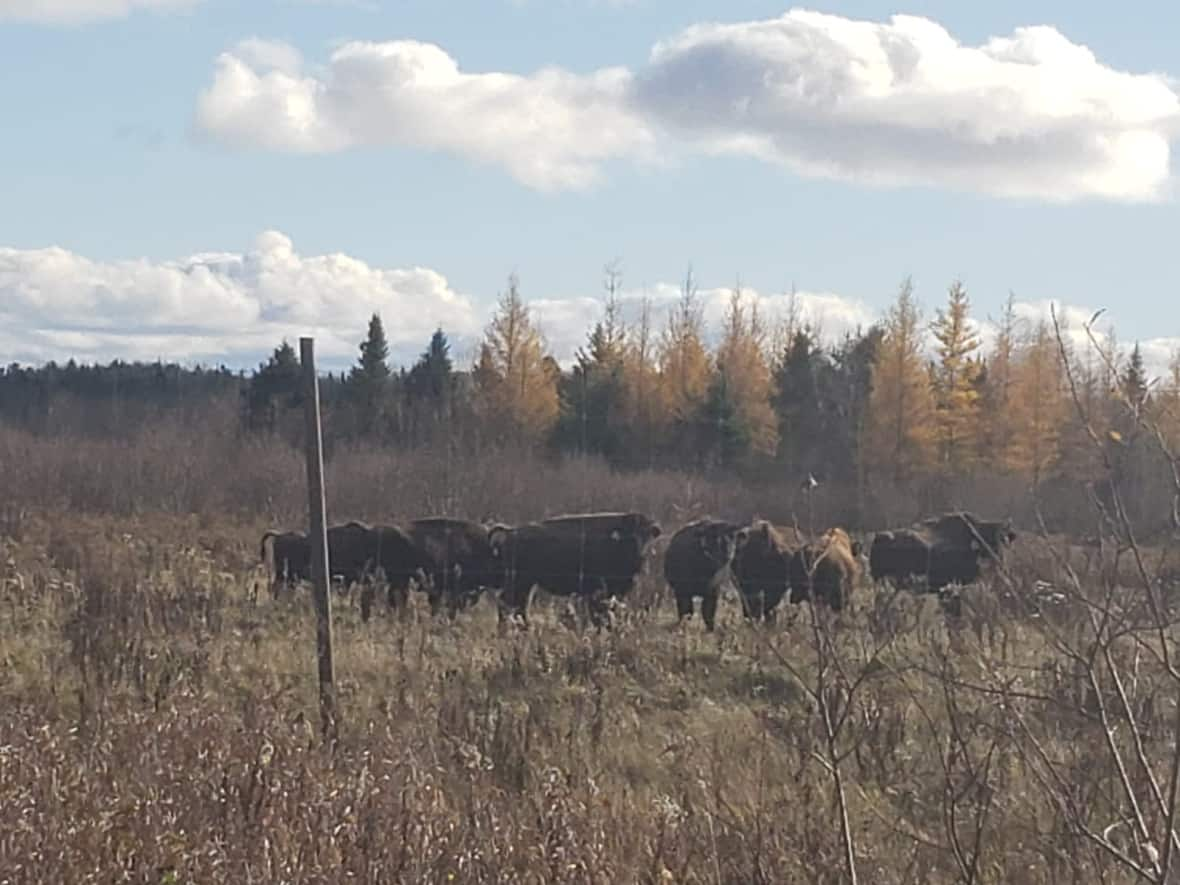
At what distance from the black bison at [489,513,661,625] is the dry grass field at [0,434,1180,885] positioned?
373 millimetres

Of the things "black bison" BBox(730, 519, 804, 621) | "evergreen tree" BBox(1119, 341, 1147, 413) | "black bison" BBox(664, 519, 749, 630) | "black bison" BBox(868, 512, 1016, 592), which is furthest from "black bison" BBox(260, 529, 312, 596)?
"evergreen tree" BBox(1119, 341, 1147, 413)

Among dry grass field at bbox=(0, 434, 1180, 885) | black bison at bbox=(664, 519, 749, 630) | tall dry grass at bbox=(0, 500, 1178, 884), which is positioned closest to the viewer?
dry grass field at bbox=(0, 434, 1180, 885)

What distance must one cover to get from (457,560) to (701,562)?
111 inches

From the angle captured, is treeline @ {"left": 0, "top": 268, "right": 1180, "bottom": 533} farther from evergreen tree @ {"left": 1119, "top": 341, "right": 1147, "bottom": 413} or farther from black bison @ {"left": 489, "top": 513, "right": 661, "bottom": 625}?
evergreen tree @ {"left": 1119, "top": 341, "right": 1147, "bottom": 413}

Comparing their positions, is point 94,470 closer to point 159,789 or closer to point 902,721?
point 902,721

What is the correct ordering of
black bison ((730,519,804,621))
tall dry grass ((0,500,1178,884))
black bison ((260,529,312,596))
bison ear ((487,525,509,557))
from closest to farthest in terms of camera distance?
tall dry grass ((0,500,1178,884)) → black bison ((260,529,312,596)) → bison ear ((487,525,509,557)) → black bison ((730,519,804,621))

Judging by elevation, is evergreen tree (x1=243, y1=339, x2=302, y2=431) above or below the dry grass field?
above

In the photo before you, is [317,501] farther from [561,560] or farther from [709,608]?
[561,560]

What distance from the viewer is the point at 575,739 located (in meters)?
10.3

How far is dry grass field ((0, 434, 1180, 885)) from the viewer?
5195 mm

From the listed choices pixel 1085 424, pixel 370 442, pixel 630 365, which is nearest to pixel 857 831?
pixel 1085 424

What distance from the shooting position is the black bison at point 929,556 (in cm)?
2044

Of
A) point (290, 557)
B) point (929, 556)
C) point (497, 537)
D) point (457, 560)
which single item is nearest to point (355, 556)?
point (290, 557)

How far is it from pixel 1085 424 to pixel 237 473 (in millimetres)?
28362
